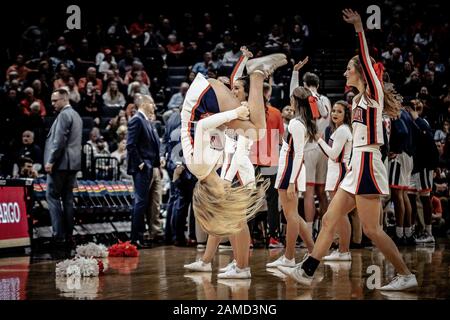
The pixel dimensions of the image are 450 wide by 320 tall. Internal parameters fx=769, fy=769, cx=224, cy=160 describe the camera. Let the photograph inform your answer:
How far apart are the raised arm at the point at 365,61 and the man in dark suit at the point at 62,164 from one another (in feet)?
16.6

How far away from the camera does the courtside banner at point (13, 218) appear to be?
28.3ft

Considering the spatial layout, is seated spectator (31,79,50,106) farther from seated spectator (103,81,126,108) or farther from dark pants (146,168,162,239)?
dark pants (146,168,162,239)

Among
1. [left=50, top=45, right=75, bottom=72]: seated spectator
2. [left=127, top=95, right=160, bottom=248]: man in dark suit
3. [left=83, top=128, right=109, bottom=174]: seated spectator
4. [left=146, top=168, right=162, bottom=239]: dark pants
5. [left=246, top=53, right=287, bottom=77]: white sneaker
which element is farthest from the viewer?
[left=50, top=45, right=75, bottom=72]: seated spectator

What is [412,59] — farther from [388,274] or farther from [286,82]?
[388,274]

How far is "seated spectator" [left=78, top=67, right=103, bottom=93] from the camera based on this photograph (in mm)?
15039

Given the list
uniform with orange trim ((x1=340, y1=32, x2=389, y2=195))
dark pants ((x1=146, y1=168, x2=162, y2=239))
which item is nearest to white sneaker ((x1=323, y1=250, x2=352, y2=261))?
uniform with orange trim ((x1=340, y1=32, x2=389, y2=195))

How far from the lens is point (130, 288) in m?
5.61

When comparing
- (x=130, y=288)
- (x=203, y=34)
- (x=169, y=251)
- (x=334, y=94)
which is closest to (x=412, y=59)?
(x=334, y=94)

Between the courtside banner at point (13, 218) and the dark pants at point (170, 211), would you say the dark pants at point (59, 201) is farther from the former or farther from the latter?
the dark pants at point (170, 211)

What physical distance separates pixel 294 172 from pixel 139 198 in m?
3.19

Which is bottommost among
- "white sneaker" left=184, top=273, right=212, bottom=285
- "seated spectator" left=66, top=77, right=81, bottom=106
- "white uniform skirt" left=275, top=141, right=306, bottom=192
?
"white sneaker" left=184, top=273, right=212, bottom=285

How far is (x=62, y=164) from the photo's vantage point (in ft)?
31.2

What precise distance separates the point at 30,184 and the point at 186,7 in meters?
10.8

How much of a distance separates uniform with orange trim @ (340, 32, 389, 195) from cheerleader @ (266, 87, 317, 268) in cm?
145
